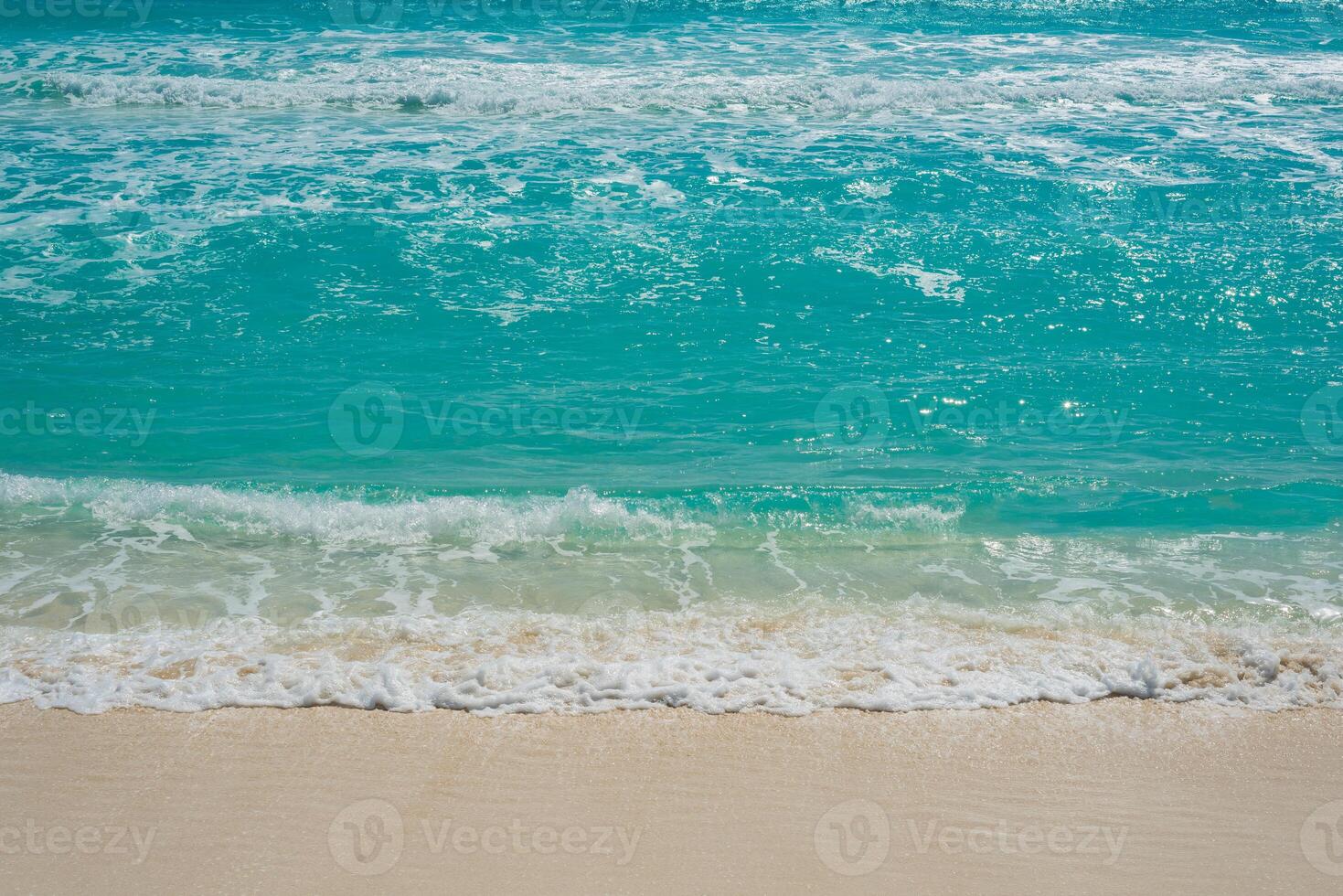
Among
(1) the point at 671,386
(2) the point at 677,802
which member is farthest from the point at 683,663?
(1) the point at 671,386

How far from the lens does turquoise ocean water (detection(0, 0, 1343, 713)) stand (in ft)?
19.0

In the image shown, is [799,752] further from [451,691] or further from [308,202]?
[308,202]

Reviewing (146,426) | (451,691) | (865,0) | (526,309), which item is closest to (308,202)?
(526,309)

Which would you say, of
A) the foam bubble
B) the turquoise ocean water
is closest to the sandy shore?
the foam bubble

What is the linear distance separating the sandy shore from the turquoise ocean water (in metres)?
0.26

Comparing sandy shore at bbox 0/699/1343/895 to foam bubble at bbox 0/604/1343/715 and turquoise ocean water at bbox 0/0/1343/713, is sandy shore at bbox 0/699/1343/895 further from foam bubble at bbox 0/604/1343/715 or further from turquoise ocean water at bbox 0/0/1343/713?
turquoise ocean water at bbox 0/0/1343/713

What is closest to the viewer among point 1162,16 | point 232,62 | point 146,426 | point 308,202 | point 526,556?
point 526,556

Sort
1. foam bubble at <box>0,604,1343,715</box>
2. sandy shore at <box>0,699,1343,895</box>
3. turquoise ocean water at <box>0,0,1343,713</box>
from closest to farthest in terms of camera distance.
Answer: sandy shore at <box>0,699,1343,895</box> < foam bubble at <box>0,604,1343,715</box> < turquoise ocean water at <box>0,0,1343,713</box>

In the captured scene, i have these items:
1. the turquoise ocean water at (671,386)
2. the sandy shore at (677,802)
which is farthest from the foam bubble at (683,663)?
the sandy shore at (677,802)

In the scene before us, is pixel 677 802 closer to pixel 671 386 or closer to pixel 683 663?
pixel 683 663

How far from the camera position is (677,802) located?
4621 mm

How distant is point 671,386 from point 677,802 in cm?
503

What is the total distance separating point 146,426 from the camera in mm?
8445

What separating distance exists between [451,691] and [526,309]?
5.89 metres
